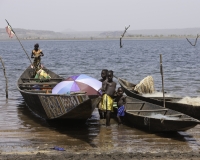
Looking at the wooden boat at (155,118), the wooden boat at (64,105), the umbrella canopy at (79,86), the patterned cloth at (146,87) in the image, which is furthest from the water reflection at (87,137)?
the patterned cloth at (146,87)

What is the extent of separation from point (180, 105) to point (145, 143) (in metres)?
2.99

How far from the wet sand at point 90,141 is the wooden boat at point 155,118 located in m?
0.21

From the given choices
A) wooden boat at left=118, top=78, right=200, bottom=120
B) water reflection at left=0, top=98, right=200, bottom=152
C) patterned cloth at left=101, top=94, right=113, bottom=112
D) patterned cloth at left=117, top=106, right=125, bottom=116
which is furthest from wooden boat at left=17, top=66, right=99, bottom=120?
wooden boat at left=118, top=78, right=200, bottom=120

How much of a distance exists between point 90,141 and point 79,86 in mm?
1750

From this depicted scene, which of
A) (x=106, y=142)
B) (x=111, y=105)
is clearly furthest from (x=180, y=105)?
(x=106, y=142)

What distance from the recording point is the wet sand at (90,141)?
8.24m

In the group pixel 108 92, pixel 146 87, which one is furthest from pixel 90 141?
pixel 146 87

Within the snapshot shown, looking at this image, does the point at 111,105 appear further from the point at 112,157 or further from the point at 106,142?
the point at 112,157

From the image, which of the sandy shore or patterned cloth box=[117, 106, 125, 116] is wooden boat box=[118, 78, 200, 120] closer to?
patterned cloth box=[117, 106, 125, 116]

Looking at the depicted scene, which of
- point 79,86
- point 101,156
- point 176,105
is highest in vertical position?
point 79,86

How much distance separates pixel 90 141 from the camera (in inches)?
380

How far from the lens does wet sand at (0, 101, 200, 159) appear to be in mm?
8242

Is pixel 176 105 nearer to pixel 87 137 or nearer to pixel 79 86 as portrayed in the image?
pixel 79 86

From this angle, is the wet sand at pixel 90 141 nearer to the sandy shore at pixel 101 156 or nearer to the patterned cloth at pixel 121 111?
the sandy shore at pixel 101 156
